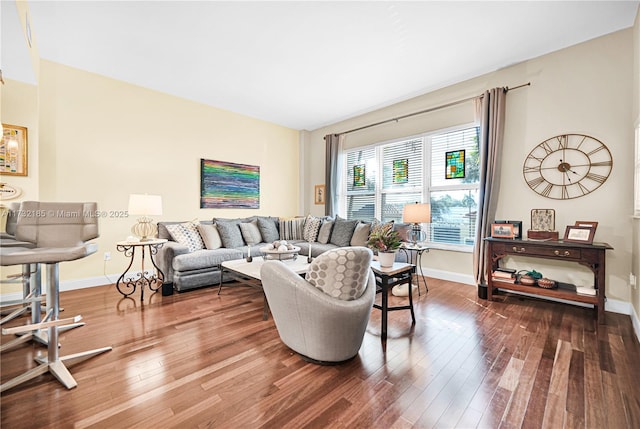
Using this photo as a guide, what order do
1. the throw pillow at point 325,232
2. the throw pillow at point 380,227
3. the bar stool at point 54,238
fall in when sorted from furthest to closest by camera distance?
the throw pillow at point 325,232, the throw pillow at point 380,227, the bar stool at point 54,238

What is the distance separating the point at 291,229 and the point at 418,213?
2.37m

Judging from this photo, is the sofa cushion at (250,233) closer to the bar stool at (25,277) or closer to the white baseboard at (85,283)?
the white baseboard at (85,283)

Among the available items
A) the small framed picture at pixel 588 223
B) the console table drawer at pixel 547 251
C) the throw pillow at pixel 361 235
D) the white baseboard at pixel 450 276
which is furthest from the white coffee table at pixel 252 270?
the small framed picture at pixel 588 223

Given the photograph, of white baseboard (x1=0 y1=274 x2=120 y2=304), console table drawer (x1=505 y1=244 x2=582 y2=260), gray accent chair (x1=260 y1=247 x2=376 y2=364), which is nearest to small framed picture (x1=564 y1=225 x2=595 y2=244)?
console table drawer (x1=505 y1=244 x2=582 y2=260)

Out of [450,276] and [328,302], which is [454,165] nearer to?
[450,276]

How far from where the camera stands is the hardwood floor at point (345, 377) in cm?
142

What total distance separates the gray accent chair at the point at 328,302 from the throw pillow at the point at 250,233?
2790 mm

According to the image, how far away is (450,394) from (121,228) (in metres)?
4.37

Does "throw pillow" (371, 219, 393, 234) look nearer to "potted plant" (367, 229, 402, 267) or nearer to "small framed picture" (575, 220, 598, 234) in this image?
"potted plant" (367, 229, 402, 267)

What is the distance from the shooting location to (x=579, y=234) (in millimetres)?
2838

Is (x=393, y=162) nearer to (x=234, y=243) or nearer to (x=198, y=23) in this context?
(x=234, y=243)

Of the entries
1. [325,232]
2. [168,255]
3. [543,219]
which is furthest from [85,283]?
[543,219]

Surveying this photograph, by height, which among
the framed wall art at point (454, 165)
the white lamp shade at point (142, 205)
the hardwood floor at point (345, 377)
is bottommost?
the hardwood floor at point (345, 377)

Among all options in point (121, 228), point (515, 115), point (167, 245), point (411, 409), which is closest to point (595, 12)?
point (515, 115)
